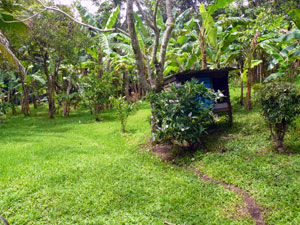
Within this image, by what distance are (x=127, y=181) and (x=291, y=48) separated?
668 cm

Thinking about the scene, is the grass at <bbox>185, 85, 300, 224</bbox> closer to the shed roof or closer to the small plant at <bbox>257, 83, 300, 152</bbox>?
the small plant at <bbox>257, 83, 300, 152</bbox>

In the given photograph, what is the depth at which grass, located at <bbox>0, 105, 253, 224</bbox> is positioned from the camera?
3023 mm

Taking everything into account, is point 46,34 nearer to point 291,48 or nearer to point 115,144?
point 115,144

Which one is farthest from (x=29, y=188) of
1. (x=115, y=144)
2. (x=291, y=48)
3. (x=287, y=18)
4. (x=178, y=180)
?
(x=291, y=48)

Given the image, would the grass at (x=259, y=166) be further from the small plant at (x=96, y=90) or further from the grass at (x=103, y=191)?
the small plant at (x=96, y=90)

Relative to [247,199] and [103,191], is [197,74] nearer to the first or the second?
[247,199]

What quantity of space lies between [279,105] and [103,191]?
140 inches

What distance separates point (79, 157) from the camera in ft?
17.4

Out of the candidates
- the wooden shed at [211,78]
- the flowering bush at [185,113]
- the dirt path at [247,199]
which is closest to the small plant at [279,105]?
the flowering bush at [185,113]

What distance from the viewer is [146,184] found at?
388 centimetres

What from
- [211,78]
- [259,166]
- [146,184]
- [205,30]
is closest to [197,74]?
[211,78]

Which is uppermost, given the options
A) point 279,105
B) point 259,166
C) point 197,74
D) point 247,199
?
point 197,74

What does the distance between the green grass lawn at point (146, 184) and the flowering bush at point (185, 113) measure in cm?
56

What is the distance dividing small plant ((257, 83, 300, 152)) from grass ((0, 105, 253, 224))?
1.84 metres
